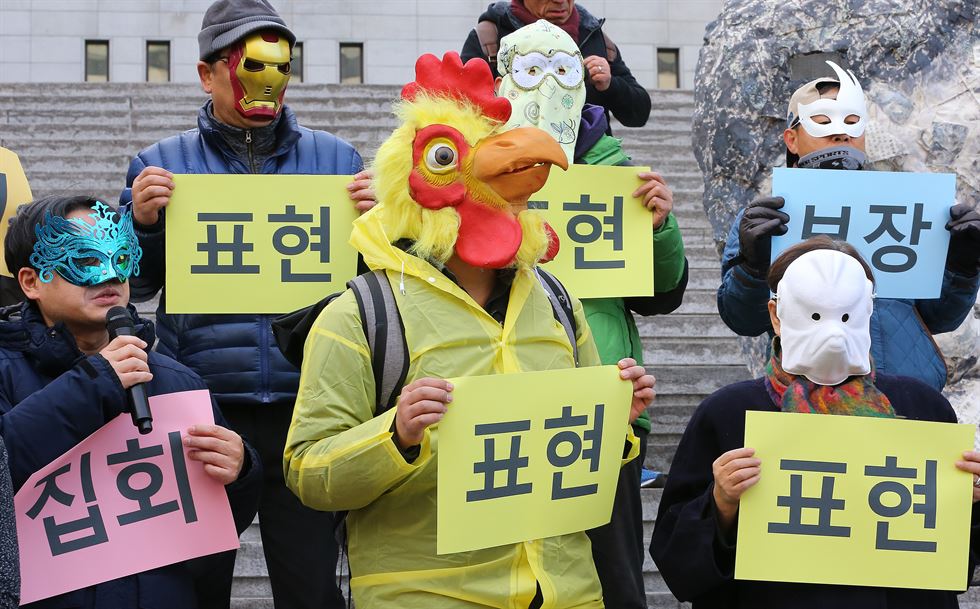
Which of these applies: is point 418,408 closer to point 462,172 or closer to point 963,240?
point 462,172

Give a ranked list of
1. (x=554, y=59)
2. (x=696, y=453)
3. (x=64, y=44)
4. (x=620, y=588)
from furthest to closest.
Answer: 1. (x=64, y=44)
2. (x=554, y=59)
3. (x=620, y=588)
4. (x=696, y=453)

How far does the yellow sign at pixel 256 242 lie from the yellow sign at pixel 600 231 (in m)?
0.69

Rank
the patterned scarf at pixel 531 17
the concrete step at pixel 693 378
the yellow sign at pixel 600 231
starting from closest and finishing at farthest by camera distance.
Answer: the yellow sign at pixel 600 231 < the patterned scarf at pixel 531 17 < the concrete step at pixel 693 378

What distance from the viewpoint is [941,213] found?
5.04 metres

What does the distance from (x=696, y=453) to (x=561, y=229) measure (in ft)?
4.33

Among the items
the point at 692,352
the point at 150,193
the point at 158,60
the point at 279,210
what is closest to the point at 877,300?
the point at 279,210

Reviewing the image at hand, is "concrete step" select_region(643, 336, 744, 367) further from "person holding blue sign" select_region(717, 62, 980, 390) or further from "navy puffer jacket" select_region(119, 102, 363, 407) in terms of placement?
"navy puffer jacket" select_region(119, 102, 363, 407)

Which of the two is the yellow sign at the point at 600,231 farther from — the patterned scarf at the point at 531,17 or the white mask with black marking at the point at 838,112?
the patterned scarf at the point at 531,17

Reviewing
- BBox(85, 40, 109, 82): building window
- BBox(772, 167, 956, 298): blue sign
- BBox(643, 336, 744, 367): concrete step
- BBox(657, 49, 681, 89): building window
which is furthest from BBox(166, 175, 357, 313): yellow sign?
BBox(657, 49, 681, 89): building window

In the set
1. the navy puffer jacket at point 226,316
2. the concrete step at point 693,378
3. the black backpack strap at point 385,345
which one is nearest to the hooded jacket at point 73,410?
the navy puffer jacket at point 226,316

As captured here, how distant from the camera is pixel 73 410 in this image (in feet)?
13.2

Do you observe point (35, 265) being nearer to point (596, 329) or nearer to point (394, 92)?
point (596, 329)

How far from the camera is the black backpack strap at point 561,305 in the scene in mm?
4070

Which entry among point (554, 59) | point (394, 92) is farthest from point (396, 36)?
point (554, 59)
